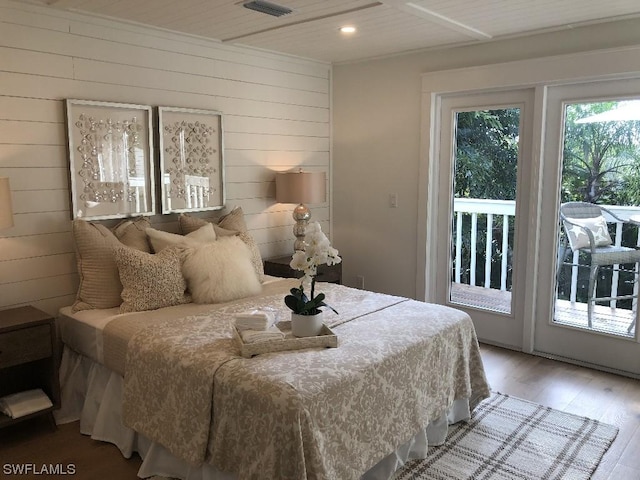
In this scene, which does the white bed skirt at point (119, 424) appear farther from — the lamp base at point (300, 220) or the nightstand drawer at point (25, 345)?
the lamp base at point (300, 220)

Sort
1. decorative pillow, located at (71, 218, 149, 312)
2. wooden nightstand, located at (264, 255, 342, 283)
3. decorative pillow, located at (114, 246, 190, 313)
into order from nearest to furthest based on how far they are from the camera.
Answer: decorative pillow, located at (114, 246, 190, 313) < decorative pillow, located at (71, 218, 149, 312) < wooden nightstand, located at (264, 255, 342, 283)

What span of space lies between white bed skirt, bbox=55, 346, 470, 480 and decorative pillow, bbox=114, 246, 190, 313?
0.41 meters

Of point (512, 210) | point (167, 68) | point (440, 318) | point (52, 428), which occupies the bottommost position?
point (52, 428)

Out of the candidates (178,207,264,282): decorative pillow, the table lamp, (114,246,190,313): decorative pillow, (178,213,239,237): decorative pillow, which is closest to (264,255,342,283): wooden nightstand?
the table lamp

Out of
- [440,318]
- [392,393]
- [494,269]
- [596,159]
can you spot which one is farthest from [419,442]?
[596,159]

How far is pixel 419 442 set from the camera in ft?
8.79

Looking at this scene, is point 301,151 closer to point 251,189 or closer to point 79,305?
point 251,189

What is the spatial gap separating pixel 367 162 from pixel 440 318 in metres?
2.24

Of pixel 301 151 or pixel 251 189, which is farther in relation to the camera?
pixel 301 151

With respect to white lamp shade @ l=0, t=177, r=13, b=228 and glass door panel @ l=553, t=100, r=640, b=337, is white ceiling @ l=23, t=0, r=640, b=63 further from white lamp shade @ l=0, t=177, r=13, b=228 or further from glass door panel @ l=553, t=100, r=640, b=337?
white lamp shade @ l=0, t=177, r=13, b=228

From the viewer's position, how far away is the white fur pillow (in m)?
3.19

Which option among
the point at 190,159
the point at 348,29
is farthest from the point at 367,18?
the point at 190,159

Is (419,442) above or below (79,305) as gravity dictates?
below

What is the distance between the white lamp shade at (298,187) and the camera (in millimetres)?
4348
